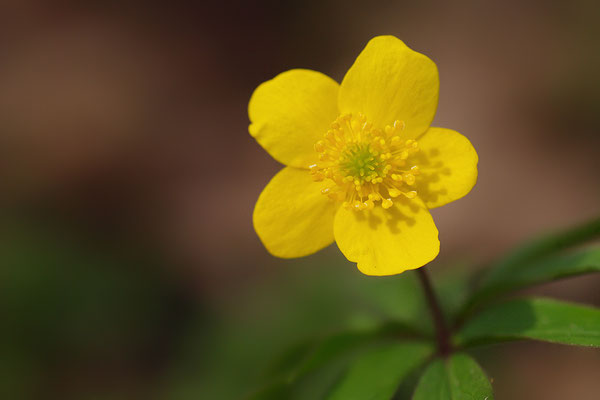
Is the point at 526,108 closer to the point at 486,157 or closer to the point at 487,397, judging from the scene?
the point at 486,157

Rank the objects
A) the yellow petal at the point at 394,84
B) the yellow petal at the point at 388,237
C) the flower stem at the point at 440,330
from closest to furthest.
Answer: the yellow petal at the point at 388,237, the yellow petal at the point at 394,84, the flower stem at the point at 440,330

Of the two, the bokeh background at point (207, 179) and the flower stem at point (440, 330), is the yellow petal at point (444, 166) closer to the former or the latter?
the flower stem at point (440, 330)

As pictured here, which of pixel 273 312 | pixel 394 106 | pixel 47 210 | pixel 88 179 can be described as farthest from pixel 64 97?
pixel 394 106

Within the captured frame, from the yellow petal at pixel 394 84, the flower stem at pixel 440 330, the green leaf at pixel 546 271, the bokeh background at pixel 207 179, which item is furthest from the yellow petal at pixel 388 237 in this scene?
the bokeh background at pixel 207 179

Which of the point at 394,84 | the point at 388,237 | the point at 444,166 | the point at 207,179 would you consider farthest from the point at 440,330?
the point at 207,179

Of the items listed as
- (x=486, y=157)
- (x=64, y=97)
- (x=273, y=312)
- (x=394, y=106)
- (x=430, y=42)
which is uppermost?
(x=64, y=97)

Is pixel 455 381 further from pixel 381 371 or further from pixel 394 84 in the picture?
pixel 394 84
